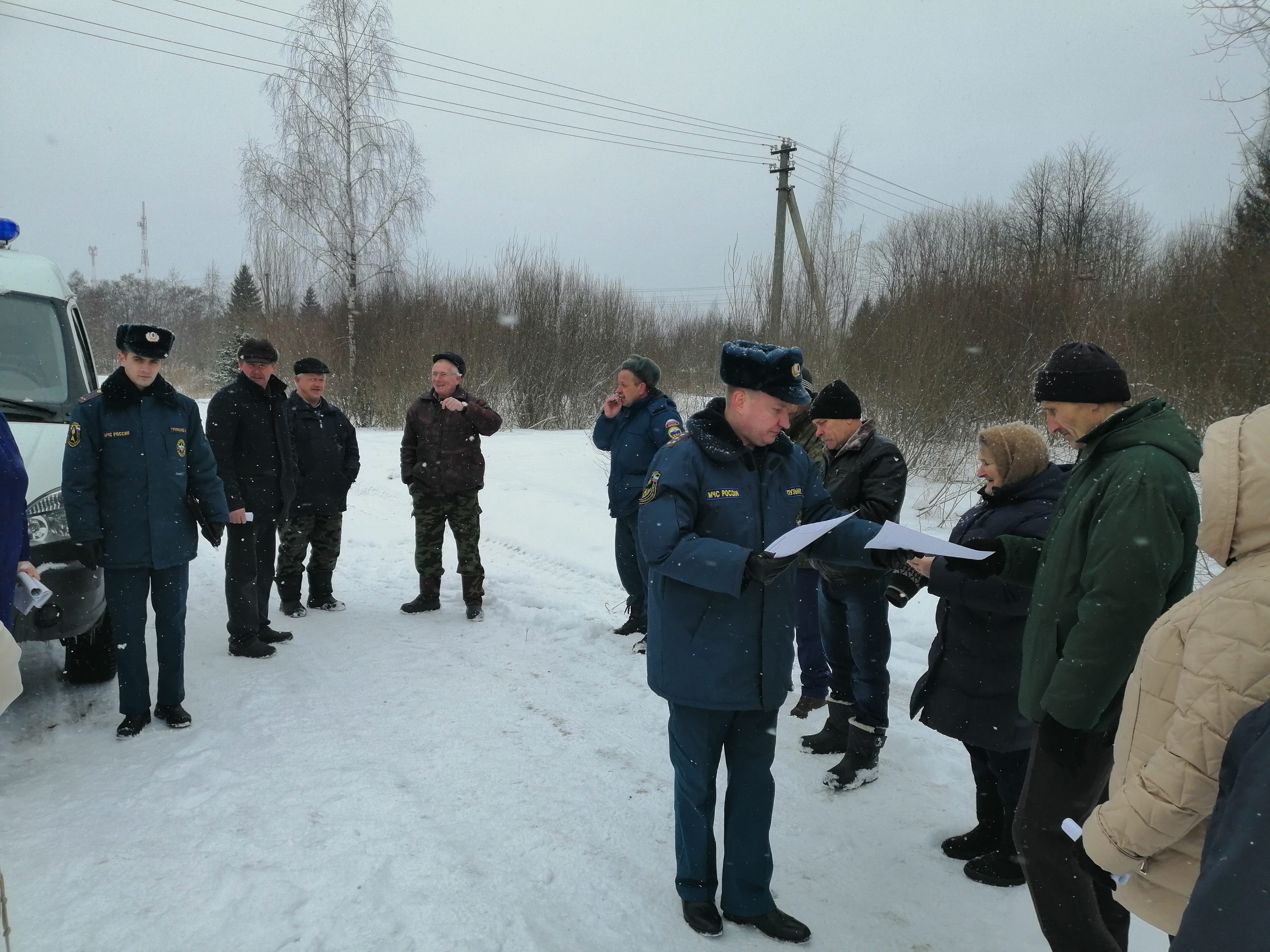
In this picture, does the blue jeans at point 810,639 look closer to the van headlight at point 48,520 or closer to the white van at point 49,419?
the white van at point 49,419

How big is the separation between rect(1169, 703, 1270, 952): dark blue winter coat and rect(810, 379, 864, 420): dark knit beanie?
10.1ft

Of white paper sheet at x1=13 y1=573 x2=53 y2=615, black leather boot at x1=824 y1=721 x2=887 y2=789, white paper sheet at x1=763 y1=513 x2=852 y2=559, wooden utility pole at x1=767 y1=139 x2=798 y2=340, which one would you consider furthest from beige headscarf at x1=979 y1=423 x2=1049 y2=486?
wooden utility pole at x1=767 y1=139 x2=798 y2=340

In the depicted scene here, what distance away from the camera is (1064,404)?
2.61 m

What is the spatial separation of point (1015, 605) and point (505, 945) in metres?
2.23

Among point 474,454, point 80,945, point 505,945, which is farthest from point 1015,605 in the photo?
point 474,454

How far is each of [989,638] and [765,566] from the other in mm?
1353

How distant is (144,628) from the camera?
4273 mm

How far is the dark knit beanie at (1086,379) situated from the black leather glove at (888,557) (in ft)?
2.26

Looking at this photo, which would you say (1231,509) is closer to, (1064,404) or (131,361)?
(1064,404)

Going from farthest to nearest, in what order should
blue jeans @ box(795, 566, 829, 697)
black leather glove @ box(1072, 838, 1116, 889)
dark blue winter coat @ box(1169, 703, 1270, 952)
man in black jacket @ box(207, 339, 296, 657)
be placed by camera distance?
man in black jacket @ box(207, 339, 296, 657) → blue jeans @ box(795, 566, 829, 697) → black leather glove @ box(1072, 838, 1116, 889) → dark blue winter coat @ box(1169, 703, 1270, 952)

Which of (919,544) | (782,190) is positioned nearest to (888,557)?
(919,544)

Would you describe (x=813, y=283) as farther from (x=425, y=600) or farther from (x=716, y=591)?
(x=716, y=591)

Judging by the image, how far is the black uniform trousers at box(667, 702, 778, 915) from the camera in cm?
Answer: 284

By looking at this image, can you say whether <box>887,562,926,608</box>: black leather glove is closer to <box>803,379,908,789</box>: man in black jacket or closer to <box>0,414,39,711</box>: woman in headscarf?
<box>803,379,908,789</box>: man in black jacket
